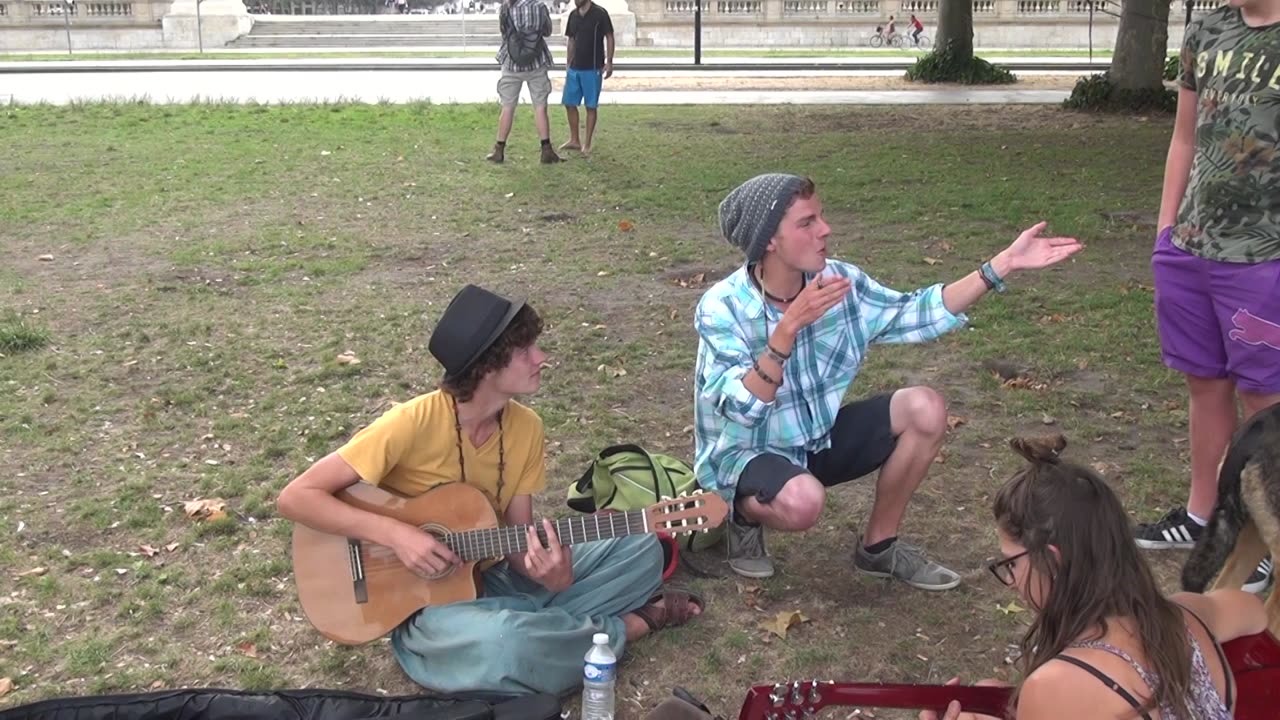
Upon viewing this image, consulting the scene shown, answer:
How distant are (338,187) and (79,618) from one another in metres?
7.56

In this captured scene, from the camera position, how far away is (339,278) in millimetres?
7965

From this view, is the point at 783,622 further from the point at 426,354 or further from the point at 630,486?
the point at 426,354

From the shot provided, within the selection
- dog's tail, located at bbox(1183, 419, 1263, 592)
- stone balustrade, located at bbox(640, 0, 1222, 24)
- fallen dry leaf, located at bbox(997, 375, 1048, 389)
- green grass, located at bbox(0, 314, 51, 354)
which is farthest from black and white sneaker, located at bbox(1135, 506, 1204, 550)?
stone balustrade, located at bbox(640, 0, 1222, 24)

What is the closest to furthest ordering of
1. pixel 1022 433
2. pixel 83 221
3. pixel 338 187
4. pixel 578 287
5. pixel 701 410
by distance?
pixel 701 410
pixel 1022 433
pixel 578 287
pixel 83 221
pixel 338 187

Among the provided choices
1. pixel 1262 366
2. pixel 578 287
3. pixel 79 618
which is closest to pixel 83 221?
pixel 578 287

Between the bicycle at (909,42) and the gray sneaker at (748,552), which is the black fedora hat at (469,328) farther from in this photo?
the bicycle at (909,42)

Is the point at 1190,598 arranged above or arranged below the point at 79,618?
above

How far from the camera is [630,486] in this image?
4.12 metres

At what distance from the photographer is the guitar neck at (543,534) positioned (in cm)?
342

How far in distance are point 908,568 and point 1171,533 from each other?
3.23 ft

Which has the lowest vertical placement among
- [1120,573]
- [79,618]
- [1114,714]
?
[79,618]

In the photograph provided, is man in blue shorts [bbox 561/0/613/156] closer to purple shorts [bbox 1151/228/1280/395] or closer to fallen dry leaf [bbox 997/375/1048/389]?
fallen dry leaf [bbox 997/375/1048/389]

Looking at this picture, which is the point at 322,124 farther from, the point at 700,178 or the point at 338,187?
the point at 700,178

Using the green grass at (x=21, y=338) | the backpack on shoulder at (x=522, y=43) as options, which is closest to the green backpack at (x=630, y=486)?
the green grass at (x=21, y=338)
